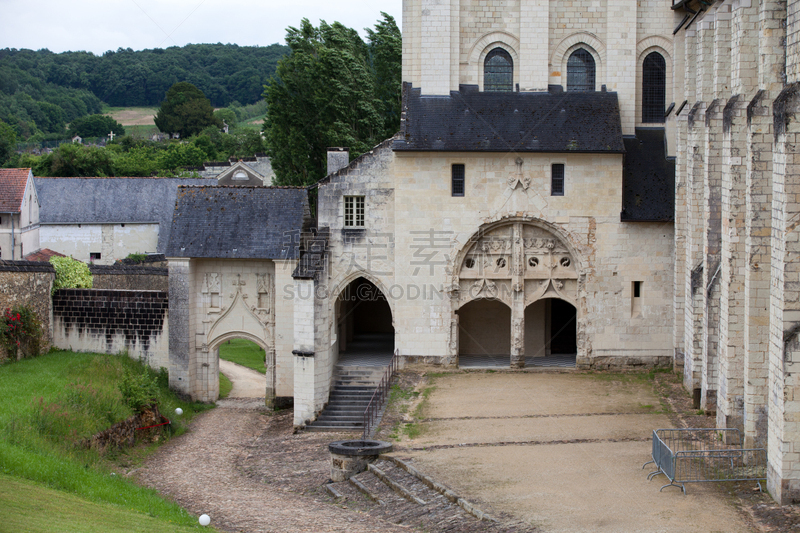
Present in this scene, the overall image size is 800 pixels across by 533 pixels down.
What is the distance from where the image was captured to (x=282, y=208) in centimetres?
3072

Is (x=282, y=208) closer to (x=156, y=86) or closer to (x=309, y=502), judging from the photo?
(x=309, y=502)

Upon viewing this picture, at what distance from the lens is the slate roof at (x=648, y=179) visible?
94.3ft

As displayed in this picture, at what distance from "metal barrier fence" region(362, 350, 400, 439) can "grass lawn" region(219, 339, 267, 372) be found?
11.6 m

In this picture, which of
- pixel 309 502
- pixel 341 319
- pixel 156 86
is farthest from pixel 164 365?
pixel 156 86

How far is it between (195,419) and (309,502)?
1005 cm

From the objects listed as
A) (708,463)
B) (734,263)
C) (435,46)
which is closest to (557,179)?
(435,46)

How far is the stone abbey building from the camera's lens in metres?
28.6

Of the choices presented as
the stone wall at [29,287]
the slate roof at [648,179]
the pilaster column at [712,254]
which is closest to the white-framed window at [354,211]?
the slate roof at [648,179]

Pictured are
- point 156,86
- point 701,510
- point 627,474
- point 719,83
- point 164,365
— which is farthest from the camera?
point 156,86

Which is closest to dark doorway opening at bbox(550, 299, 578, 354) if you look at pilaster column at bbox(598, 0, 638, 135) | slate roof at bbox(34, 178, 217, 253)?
pilaster column at bbox(598, 0, 638, 135)

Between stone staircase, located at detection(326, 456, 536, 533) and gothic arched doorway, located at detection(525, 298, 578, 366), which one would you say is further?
gothic arched doorway, located at detection(525, 298, 578, 366)

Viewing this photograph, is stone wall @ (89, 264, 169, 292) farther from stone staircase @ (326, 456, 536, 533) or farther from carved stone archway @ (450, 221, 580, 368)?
stone staircase @ (326, 456, 536, 533)

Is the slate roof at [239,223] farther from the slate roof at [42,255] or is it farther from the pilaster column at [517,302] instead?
the slate roof at [42,255]

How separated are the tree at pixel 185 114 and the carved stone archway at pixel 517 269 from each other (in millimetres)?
81639
